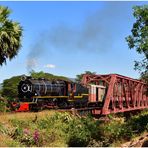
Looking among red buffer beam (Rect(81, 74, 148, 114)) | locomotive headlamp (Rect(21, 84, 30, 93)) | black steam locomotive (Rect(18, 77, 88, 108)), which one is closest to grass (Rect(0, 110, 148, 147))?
black steam locomotive (Rect(18, 77, 88, 108))

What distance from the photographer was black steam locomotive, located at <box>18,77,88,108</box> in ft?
119

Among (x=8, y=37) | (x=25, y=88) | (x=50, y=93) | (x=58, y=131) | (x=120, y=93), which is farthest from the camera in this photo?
(x=120, y=93)

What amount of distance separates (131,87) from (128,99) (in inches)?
51.7

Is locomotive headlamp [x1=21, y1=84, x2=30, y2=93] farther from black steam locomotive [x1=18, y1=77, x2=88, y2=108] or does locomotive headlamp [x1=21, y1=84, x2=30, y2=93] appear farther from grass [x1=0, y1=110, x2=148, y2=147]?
grass [x1=0, y1=110, x2=148, y2=147]

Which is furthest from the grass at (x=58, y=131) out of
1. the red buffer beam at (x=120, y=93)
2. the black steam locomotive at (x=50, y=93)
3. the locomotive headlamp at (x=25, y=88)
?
the red buffer beam at (x=120, y=93)

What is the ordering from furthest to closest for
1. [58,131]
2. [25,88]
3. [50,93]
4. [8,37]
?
[50,93] → [25,88] → [8,37] → [58,131]

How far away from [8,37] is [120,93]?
13.2 metres

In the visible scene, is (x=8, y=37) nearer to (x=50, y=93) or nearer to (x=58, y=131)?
(x=50, y=93)

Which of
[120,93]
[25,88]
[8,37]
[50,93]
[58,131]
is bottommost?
[58,131]

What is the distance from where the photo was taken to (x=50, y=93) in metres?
37.8

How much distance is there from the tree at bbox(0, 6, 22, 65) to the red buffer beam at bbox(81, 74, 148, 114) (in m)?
8.94

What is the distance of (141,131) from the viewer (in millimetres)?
28562

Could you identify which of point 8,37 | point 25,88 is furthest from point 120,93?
point 8,37

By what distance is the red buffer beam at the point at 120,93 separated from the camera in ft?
125
